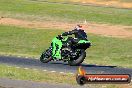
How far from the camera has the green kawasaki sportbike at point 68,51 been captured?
68.9 ft

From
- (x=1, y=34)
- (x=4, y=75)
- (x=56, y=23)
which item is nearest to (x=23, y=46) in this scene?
(x=1, y=34)

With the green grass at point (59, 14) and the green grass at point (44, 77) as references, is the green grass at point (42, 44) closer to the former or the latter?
the green grass at point (59, 14)

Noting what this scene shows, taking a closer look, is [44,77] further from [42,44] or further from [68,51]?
[42,44]

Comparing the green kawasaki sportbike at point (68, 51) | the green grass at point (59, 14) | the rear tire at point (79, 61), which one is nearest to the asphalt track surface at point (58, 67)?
the rear tire at point (79, 61)

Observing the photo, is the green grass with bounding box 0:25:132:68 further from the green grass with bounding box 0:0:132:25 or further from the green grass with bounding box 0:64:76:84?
the green grass with bounding box 0:64:76:84

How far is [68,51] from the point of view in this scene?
22047 mm

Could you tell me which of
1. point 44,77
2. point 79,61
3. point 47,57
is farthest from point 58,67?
point 44,77

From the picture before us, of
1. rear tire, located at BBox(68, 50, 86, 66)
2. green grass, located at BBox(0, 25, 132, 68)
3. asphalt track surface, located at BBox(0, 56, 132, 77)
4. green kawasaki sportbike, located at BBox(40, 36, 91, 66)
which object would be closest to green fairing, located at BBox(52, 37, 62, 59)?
green kawasaki sportbike, located at BBox(40, 36, 91, 66)

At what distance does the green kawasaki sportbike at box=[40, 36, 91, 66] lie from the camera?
2100 cm

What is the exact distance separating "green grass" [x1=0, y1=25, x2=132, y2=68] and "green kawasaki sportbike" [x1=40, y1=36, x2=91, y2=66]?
7.46m

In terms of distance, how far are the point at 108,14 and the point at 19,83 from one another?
42727 millimetres

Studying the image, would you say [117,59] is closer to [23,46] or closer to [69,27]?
[23,46]

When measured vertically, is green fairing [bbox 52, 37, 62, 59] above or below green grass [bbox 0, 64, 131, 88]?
below

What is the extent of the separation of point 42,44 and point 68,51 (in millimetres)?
16242
